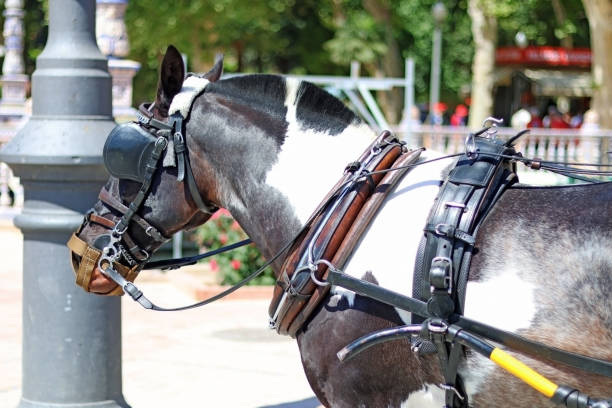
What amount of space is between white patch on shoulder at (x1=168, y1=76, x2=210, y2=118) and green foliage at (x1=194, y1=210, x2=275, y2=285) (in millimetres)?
5934

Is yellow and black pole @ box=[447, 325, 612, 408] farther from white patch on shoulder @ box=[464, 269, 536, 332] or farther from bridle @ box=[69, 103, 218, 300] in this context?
bridle @ box=[69, 103, 218, 300]

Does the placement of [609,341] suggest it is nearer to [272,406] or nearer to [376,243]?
[376,243]

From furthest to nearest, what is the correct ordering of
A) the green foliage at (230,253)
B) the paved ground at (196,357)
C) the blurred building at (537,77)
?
the blurred building at (537,77) → the green foliage at (230,253) → the paved ground at (196,357)

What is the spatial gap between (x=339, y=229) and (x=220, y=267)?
683cm

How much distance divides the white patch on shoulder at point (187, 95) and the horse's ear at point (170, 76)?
0.03 metres

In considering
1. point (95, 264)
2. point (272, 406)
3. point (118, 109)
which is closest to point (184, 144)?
point (95, 264)

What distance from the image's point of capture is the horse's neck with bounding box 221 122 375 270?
11.2ft

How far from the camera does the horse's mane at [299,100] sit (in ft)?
11.6

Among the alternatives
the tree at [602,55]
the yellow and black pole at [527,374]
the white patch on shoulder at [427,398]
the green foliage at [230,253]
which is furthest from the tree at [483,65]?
the yellow and black pole at [527,374]

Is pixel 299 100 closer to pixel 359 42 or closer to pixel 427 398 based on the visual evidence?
pixel 427 398

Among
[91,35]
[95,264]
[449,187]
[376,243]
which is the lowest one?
[95,264]

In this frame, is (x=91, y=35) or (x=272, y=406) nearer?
(x=91, y=35)

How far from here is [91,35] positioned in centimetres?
493

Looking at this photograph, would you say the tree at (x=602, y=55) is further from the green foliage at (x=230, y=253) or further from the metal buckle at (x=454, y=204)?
the metal buckle at (x=454, y=204)
